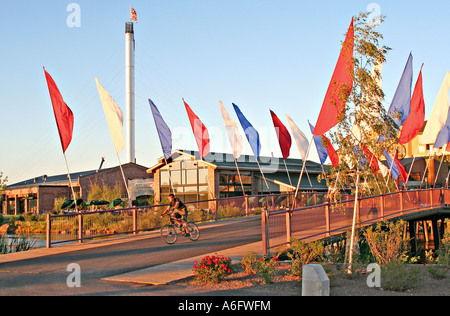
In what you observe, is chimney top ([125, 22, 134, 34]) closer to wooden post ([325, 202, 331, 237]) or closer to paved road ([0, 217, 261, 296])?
paved road ([0, 217, 261, 296])

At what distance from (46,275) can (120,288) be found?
2.84m

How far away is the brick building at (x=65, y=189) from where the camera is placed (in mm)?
50188

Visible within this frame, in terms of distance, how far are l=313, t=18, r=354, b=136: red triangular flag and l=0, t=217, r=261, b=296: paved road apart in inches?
222

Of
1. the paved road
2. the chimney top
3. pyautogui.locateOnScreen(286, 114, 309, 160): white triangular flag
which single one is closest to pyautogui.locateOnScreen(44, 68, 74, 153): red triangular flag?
the paved road

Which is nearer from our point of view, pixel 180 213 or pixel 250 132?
pixel 180 213

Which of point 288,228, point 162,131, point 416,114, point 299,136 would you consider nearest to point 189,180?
point 299,136

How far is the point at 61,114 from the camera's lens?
63.9ft

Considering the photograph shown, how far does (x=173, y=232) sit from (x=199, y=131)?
11.3m

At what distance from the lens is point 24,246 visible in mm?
20469

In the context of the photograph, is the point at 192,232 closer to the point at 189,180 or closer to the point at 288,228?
the point at 288,228

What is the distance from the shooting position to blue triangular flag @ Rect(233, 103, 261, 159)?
28203 millimetres

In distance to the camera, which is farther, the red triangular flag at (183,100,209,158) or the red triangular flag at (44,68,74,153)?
the red triangular flag at (183,100,209,158)

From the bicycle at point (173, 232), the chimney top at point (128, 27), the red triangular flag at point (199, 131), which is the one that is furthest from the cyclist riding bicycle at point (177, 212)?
the chimney top at point (128, 27)
